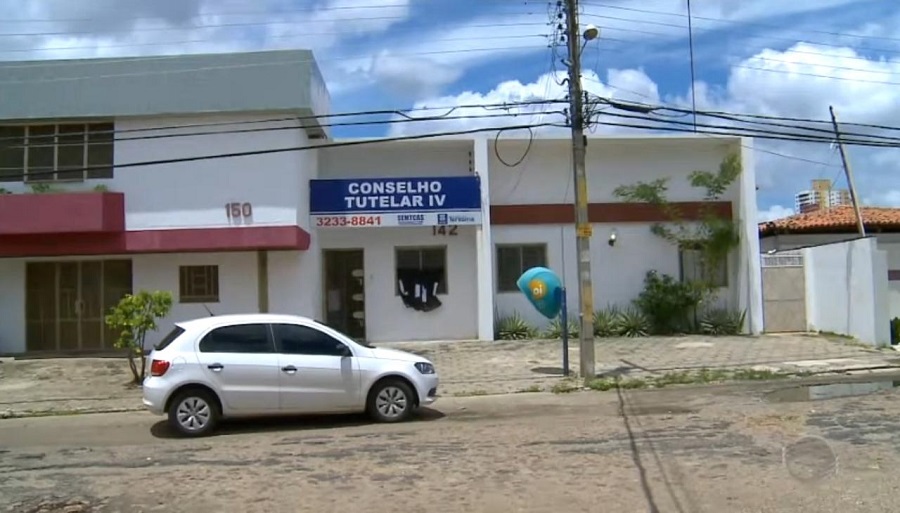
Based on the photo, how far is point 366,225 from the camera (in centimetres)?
2138

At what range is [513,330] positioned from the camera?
21.7 m

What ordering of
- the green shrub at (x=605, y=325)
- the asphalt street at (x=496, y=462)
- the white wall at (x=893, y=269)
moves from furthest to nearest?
the white wall at (x=893, y=269) → the green shrub at (x=605, y=325) → the asphalt street at (x=496, y=462)

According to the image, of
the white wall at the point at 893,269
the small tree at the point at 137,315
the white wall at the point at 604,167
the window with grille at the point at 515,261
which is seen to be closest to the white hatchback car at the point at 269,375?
the small tree at the point at 137,315

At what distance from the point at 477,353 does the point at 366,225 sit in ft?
15.4

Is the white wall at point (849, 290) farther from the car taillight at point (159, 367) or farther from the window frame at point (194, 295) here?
the car taillight at point (159, 367)

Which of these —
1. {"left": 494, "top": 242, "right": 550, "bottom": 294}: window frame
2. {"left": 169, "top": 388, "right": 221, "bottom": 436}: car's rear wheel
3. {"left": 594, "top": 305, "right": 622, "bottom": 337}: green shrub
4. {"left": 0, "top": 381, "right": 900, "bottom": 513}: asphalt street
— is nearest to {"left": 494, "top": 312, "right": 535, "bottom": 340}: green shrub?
{"left": 494, "top": 242, "right": 550, "bottom": 294}: window frame

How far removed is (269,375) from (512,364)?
7.69 metres

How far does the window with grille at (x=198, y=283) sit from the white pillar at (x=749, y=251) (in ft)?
46.6

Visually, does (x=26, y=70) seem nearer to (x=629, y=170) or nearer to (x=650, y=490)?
(x=629, y=170)

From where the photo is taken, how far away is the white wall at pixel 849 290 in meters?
20.3

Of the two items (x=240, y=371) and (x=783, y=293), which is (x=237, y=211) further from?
(x=783, y=293)

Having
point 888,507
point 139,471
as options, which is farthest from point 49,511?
point 888,507

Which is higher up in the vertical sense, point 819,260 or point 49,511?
point 819,260

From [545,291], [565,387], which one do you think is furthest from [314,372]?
[545,291]
